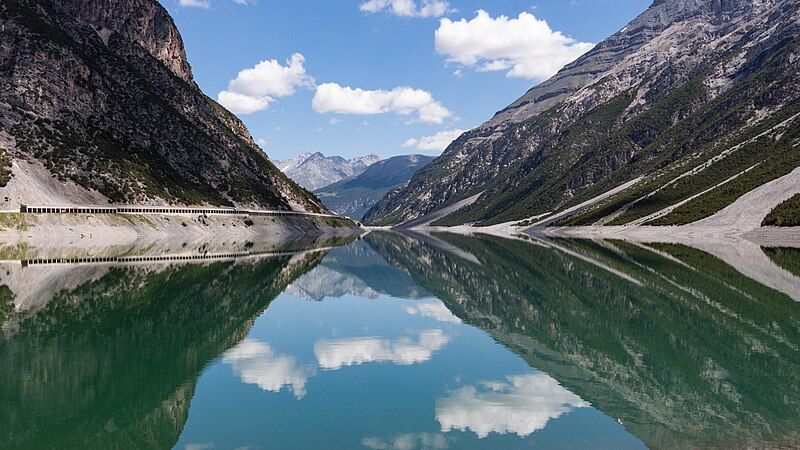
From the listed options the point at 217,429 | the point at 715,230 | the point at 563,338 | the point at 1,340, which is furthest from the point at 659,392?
the point at 715,230

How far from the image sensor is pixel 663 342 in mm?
33344

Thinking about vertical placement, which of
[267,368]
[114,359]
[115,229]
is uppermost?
[115,229]

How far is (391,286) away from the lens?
67.6m

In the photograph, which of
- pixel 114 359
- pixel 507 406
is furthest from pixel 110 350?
pixel 507 406

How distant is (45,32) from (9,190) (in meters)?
74.6

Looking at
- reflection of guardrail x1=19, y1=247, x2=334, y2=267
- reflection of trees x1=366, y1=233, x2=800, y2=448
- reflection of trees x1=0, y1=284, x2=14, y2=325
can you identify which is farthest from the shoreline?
reflection of trees x1=366, y1=233, x2=800, y2=448

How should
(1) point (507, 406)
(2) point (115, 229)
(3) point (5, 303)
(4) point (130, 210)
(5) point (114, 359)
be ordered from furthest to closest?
(4) point (130, 210) → (2) point (115, 229) → (3) point (5, 303) → (5) point (114, 359) → (1) point (507, 406)

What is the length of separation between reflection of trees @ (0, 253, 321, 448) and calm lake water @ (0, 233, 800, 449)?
104mm

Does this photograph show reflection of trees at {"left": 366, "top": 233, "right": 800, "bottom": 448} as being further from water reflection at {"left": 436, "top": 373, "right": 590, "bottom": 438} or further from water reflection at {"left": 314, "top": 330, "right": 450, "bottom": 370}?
water reflection at {"left": 314, "top": 330, "right": 450, "bottom": 370}

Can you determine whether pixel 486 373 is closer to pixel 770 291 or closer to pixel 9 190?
pixel 770 291

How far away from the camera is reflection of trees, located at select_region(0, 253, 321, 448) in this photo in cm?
1902

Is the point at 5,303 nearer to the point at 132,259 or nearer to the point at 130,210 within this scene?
the point at 132,259

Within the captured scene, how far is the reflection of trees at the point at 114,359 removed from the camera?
19.0m

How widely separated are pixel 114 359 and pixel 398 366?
1305 centimetres
